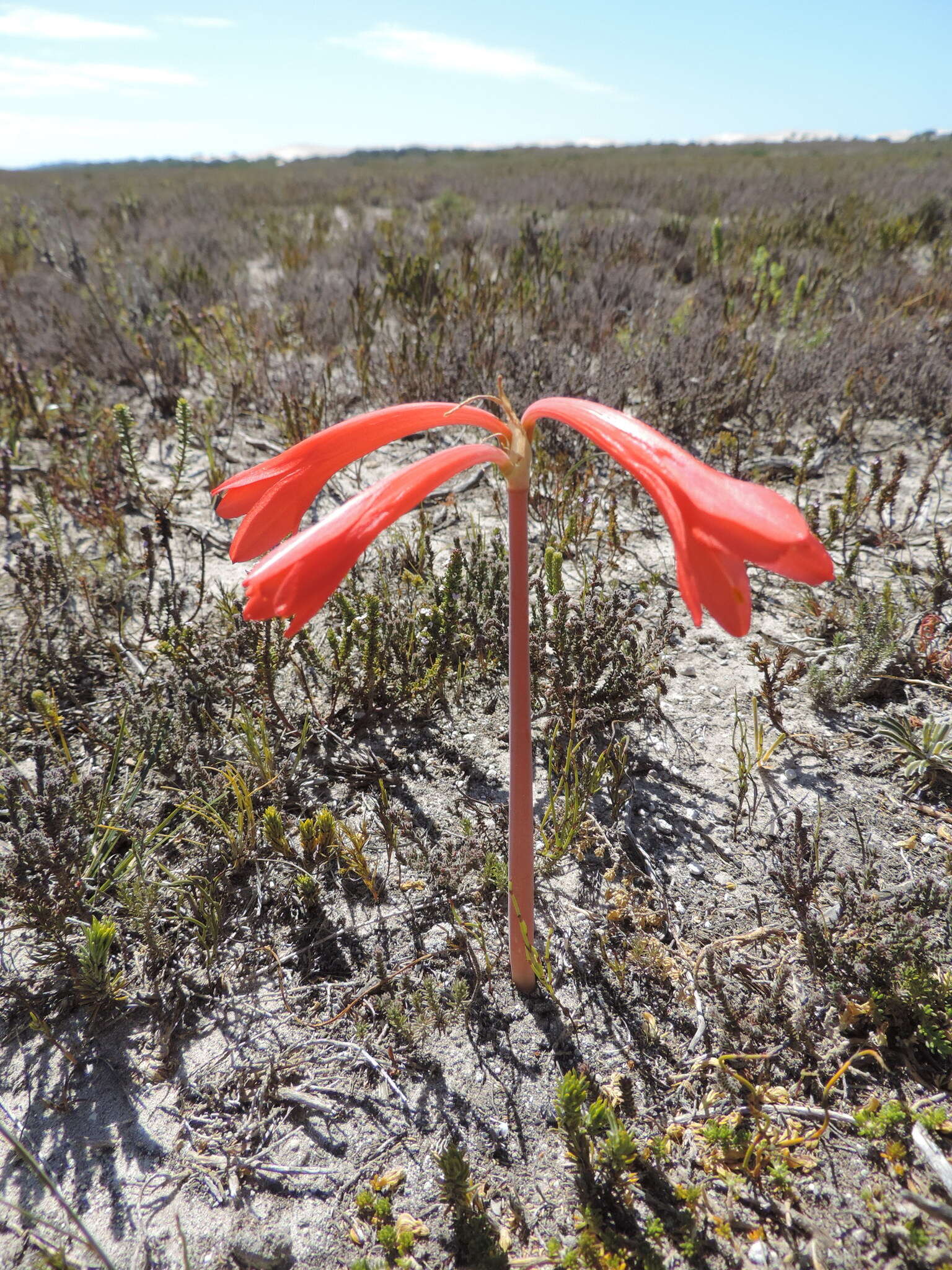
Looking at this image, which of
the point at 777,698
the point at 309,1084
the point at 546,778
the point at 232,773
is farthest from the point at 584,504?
the point at 309,1084

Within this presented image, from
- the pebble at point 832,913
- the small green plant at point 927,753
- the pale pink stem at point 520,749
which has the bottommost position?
the pebble at point 832,913

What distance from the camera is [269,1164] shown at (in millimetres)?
1493

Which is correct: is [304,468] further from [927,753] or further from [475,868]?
[927,753]

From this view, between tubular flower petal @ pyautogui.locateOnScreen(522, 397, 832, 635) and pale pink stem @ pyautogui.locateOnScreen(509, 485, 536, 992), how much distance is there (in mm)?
290

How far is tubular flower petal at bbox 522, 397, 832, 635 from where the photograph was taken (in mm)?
821

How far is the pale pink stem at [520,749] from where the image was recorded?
4.07ft

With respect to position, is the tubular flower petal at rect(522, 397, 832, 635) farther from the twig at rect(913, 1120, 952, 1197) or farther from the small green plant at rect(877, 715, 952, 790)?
the small green plant at rect(877, 715, 952, 790)

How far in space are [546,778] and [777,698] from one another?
943 millimetres

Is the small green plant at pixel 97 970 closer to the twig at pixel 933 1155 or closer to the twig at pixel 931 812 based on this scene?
the twig at pixel 933 1155

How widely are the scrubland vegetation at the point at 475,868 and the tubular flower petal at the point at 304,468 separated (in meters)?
1.07

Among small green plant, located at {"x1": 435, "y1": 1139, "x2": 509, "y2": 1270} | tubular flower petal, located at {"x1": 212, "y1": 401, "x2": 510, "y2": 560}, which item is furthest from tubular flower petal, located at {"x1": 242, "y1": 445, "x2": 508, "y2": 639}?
small green plant, located at {"x1": 435, "y1": 1139, "x2": 509, "y2": 1270}

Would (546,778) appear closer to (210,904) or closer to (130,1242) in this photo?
(210,904)

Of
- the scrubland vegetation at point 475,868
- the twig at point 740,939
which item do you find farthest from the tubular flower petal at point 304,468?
the twig at point 740,939

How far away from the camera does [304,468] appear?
1.11m
